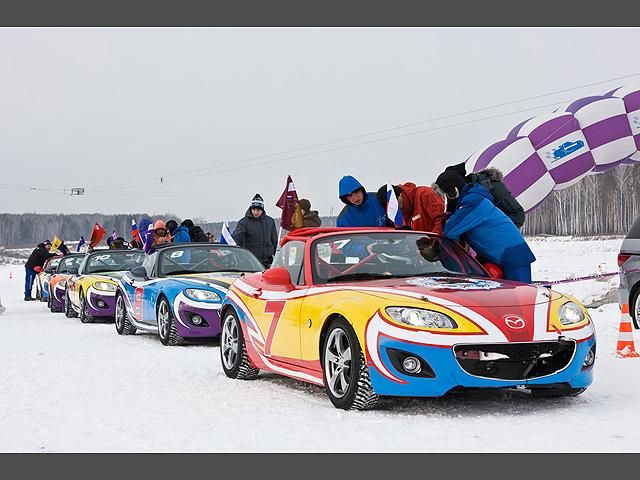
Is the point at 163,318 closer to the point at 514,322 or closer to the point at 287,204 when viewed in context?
the point at 287,204

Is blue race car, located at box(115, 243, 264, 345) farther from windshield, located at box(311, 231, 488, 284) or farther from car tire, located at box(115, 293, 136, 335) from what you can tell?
windshield, located at box(311, 231, 488, 284)

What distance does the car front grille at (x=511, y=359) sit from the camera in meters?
6.21

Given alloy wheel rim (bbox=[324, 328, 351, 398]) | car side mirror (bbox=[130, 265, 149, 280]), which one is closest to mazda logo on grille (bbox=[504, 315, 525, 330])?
alloy wheel rim (bbox=[324, 328, 351, 398])

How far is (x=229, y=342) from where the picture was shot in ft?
29.7

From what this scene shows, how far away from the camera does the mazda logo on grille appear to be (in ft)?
20.6

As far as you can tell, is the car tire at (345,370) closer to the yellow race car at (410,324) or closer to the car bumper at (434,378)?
the yellow race car at (410,324)

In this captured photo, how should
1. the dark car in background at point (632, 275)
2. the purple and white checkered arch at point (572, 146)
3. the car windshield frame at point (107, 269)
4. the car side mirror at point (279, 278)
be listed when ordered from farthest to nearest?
the car windshield frame at point (107, 269) → the purple and white checkered arch at point (572, 146) → the dark car in background at point (632, 275) → the car side mirror at point (279, 278)

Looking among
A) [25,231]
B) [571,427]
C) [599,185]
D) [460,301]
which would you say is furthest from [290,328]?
[25,231]

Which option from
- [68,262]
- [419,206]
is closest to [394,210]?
[419,206]

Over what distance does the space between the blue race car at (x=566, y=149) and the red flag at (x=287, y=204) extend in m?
6.00

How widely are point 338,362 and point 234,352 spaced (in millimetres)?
2276

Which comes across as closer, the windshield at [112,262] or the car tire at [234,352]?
the car tire at [234,352]

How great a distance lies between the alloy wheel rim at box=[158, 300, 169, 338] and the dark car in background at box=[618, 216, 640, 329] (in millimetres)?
5886

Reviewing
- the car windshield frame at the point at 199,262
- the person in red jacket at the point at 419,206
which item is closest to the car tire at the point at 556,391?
Answer: the person in red jacket at the point at 419,206
